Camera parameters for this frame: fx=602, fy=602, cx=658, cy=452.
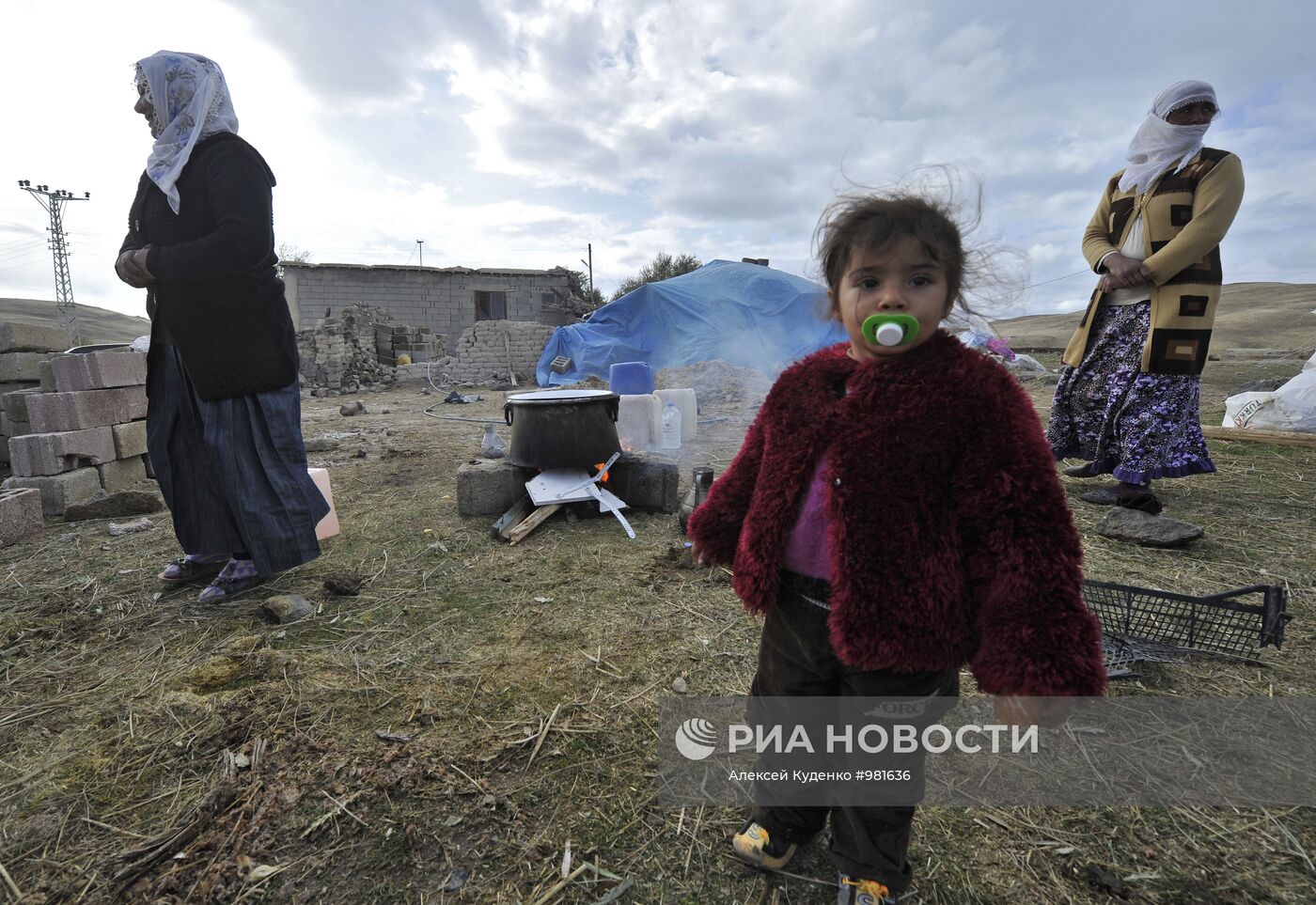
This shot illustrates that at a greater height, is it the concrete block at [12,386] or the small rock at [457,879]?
the concrete block at [12,386]

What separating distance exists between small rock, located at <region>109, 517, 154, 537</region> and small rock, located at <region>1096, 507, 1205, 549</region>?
19.3 ft

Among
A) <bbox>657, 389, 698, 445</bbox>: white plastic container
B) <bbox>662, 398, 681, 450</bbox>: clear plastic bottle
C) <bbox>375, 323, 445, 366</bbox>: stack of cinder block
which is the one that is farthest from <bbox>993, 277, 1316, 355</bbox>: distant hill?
<bbox>375, 323, 445, 366</bbox>: stack of cinder block

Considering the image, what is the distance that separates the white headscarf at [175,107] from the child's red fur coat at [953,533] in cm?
295

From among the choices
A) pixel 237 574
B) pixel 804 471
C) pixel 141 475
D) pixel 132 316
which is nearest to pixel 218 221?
Answer: pixel 237 574

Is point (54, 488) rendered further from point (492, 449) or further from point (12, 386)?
point (492, 449)

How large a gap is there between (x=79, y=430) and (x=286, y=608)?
11.4 feet

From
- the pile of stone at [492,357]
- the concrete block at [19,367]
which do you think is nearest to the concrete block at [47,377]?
the concrete block at [19,367]

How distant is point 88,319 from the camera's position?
60969 mm

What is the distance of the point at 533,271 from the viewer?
20.8 m

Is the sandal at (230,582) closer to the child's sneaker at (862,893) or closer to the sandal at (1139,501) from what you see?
the child's sneaker at (862,893)

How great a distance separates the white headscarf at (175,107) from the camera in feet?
8.29

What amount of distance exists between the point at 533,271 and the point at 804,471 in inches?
827

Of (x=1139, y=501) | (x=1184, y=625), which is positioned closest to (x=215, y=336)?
(x=1184, y=625)

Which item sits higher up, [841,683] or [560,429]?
[560,429]
